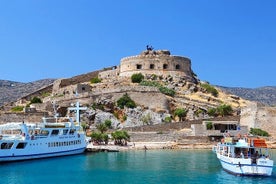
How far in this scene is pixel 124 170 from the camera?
23.7 meters

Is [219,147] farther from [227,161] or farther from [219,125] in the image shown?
[219,125]

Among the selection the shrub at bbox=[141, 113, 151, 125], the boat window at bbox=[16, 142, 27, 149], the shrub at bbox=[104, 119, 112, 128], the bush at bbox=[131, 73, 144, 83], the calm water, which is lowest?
the calm water

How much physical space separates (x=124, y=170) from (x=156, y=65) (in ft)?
106

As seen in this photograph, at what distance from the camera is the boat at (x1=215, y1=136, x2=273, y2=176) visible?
70.1 feet

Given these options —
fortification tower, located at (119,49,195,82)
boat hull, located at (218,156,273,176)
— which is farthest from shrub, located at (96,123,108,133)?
boat hull, located at (218,156,273,176)

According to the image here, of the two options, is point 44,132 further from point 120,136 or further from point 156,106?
point 156,106

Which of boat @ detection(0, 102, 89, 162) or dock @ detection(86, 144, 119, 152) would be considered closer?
boat @ detection(0, 102, 89, 162)

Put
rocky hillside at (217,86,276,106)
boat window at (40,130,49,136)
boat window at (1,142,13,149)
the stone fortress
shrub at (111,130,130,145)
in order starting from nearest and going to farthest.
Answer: boat window at (1,142,13,149) < boat window at (40,130,49,136) < shrub at (111,130,130,145) < the stone fortress < rocky hillside at (217,86,276,106)

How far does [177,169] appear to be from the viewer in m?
23.9

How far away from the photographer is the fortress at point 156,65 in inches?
2147

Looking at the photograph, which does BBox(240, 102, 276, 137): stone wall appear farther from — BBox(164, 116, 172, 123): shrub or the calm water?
the calm water

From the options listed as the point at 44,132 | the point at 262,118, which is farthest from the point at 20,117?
the point at 262,118

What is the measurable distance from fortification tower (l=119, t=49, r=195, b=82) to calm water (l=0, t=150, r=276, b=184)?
24038mm

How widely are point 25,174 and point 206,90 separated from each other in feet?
111
